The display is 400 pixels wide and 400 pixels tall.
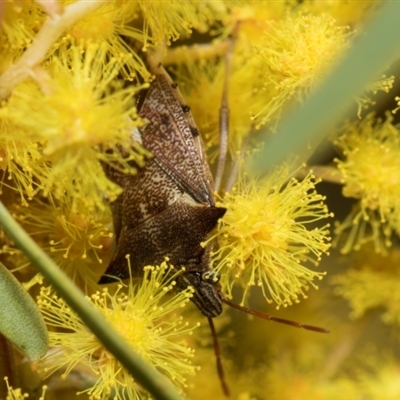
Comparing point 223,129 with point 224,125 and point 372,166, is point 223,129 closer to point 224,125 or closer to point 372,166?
point 224,125

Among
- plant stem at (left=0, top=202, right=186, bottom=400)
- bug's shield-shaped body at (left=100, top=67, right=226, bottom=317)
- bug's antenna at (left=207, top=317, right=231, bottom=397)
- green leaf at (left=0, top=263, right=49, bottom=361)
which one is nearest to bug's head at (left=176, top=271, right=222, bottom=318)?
bug's shield-shaped body at (left=100, top=67, right=226, bottom=317)

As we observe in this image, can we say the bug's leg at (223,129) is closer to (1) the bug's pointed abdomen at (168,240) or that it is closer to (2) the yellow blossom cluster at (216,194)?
(2) the yellow blossom cluster at (216,194)

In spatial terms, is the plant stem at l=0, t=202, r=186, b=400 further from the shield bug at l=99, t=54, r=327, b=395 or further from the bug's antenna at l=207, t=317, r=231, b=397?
the bug's antenna at l=207, t=317, r=231, b=397

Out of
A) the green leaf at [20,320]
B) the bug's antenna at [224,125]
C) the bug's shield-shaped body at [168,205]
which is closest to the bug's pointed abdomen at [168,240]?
the bug's shield-shaped body at [168,205]

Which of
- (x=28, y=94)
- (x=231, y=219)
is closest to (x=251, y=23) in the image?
(x=231, y=219)

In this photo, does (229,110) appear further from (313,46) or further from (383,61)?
(383,61)

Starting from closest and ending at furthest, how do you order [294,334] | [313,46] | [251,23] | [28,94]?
1. [28,94]
2. [313,46]
3. [251,23]
4. [294,334]

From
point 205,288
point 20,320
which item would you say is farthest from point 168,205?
point 20,320
